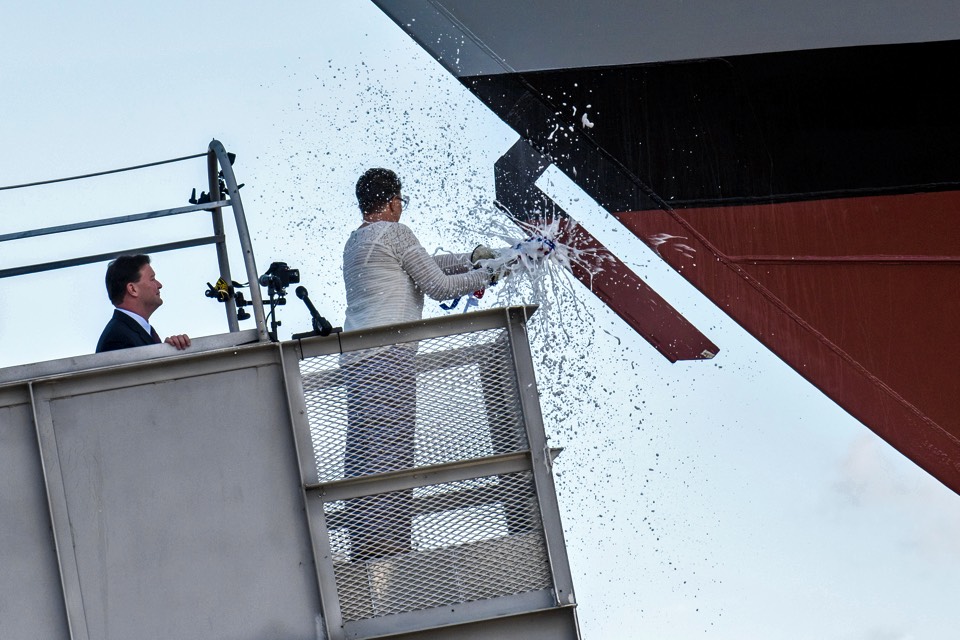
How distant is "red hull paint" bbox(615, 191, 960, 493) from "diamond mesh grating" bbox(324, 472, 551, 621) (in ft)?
14.2

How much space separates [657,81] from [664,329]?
1.78m

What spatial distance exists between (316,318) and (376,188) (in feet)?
2.88

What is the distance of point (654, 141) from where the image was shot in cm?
768

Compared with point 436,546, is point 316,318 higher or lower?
higher

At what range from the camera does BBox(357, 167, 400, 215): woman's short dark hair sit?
4.47 m

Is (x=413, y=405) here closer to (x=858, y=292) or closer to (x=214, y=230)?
(x=214, y=230)

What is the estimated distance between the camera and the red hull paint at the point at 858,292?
7543 millimetres

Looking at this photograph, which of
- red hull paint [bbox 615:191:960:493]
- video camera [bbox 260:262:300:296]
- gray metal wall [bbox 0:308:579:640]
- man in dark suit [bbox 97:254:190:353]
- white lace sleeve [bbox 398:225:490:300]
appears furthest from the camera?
red hull paint [bbox 615:191:960:493]

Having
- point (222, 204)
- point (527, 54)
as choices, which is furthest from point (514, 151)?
point (222, 204)

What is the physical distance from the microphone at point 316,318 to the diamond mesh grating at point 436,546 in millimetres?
592

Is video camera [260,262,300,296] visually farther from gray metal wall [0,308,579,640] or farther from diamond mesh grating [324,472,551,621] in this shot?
diamond mesh grating [324,472,551,621]

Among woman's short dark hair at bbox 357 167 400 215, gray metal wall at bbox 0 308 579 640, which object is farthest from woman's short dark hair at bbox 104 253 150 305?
woman's short dark hair at bbox 357 167 400 215

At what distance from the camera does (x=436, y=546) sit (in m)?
3.75

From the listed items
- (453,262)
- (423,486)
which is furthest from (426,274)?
(423,486)
